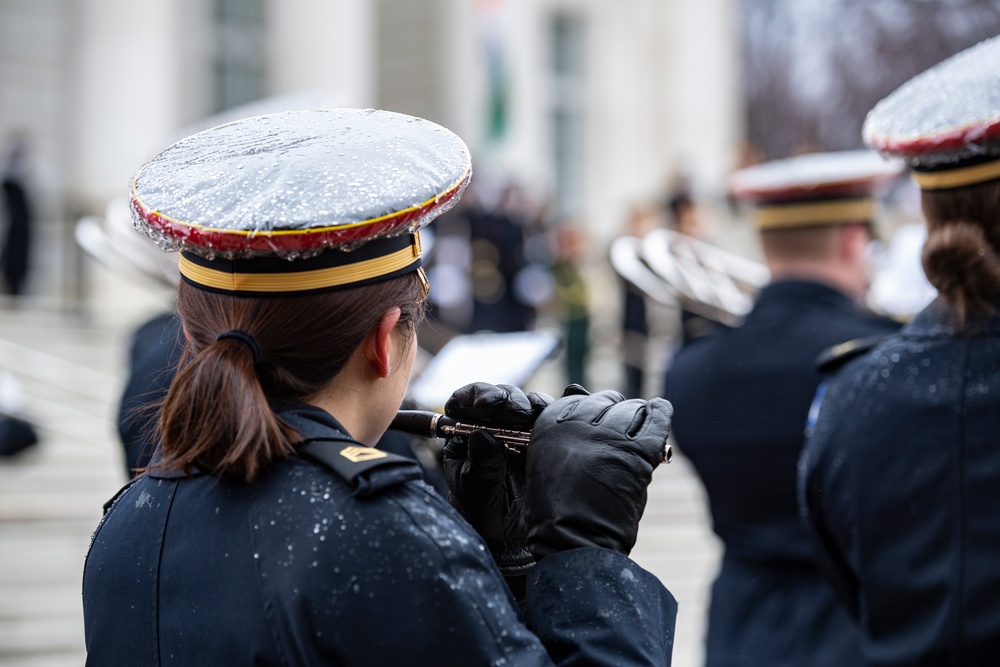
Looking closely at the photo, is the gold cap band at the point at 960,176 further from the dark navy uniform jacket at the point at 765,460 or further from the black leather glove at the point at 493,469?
the black leather glove at the point at 493,469

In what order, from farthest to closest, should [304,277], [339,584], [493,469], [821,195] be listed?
1. [821,195]
2. [493,469]
3. [304,277]
4. [339,584]

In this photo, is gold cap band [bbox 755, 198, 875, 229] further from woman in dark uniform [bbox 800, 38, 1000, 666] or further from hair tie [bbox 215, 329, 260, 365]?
hair tie [bbox 215, 329, 260, 365]

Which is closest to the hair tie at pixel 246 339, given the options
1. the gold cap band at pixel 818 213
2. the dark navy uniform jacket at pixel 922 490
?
the dark navy uniform jacket at pixel 922 490

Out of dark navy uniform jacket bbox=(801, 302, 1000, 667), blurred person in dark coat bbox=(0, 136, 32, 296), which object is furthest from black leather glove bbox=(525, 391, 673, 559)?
blurred person in dark coat bbox=(0, 136, 32, 296)

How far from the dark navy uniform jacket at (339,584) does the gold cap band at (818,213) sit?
246 cm

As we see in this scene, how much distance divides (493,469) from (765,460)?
190cm

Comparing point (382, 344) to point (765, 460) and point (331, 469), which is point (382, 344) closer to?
point (331, 469)

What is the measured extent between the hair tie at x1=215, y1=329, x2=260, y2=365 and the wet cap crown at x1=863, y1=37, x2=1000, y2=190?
4.80ft

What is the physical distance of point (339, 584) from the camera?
4.73 ft

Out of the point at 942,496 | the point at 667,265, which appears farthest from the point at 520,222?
the point at 942,496

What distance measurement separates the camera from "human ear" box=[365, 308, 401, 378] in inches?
63.9

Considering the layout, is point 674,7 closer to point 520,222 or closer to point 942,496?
point 520,222

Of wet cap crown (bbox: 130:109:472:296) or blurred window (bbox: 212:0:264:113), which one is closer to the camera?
wet cap crown (bbox: 130:109:472:296)

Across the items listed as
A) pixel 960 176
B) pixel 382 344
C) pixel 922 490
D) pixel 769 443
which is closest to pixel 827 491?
pixel 922 490
